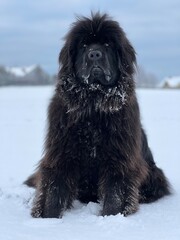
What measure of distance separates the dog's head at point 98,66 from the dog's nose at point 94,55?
0.09 ft

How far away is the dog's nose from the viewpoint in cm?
461

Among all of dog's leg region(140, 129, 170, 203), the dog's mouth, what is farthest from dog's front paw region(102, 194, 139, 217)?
the dog's mouth

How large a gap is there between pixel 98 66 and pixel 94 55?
112 mm

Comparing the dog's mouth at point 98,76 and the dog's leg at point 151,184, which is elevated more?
the dog's mouth at point 98,76

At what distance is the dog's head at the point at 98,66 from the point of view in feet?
15.5

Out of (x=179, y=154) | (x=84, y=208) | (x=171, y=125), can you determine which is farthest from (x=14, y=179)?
(x=171, y=125)

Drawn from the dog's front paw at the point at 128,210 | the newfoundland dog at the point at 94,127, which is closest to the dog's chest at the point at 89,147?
the newfoundland dog at the point at 94,127

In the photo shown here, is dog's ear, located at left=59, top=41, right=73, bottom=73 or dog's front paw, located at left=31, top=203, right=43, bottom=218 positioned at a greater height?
dog's ear, located at left=59, top=41, right=73, bottom=73

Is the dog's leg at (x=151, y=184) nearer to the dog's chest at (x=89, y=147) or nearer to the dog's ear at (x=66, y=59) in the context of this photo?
the dog's chest at (x=89, y=147)

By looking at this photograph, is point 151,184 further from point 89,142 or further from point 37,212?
point 37,212

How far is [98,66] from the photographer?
4652 millimetres

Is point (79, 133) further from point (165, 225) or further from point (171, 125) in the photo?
point (171, 125)

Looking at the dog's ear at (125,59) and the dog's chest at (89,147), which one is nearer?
the dog's chest at (89,147)

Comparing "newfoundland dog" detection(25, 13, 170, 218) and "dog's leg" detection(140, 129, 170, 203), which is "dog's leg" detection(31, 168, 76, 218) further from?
"dog's leg" detection(140, 129, 170, 203)
